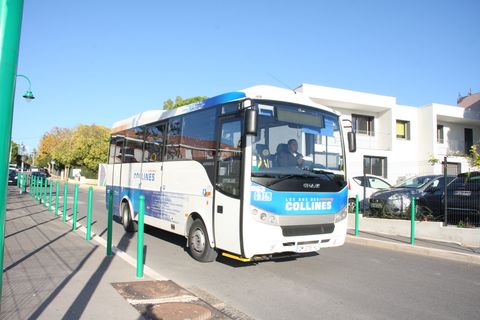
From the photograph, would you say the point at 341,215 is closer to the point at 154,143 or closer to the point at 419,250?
the point at 419,250

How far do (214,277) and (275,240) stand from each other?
1.25 metres

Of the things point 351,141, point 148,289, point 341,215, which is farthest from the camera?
point 351,141

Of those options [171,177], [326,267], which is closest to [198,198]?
[171,177]

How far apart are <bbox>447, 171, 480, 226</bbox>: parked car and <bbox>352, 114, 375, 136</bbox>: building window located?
56.9 feet

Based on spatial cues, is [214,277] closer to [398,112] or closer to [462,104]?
[398,112]

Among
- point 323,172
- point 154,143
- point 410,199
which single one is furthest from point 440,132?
point 323,172

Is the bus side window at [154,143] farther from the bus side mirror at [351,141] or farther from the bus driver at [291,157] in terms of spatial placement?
the bus side mirror at [351,141]

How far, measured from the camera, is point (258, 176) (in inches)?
256

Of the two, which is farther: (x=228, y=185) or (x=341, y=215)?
(x=341, y=215)

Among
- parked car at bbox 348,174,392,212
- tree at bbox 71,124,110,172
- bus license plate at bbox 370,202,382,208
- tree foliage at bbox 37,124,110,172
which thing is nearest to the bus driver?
bus license plate at bbox 370,202,382,208

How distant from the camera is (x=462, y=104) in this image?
135 feet

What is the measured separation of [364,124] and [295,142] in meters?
23.3

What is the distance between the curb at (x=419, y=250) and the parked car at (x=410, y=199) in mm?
Answer: 2290

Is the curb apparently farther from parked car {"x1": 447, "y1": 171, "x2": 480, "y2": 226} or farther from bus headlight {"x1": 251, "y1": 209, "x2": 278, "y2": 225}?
bus headlight {"x1": 251, "y1": 209, "x2": 278, "y2": 225}
